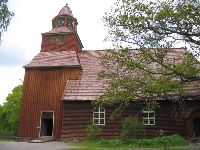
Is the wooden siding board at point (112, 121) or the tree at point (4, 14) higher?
the tree at point (4, 14)

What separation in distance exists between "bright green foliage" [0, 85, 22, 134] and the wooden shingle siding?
26.2m

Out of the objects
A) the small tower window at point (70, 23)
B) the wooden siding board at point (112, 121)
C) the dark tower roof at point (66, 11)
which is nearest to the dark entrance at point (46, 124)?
the wooden siding board at point (112, 121)

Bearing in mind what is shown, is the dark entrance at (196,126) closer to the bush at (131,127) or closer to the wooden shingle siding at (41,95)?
the bush at (131,127)

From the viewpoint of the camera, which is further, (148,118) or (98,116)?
(98,116)

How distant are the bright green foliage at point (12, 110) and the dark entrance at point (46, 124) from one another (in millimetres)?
25209

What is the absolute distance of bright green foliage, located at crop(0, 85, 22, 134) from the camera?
193ft

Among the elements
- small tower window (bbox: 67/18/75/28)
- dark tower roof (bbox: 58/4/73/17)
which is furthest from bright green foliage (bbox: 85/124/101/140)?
Answer: dark tower roof (bbox: 58/4/73/17)

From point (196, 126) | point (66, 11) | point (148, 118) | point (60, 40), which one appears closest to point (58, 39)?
point (60, 40)

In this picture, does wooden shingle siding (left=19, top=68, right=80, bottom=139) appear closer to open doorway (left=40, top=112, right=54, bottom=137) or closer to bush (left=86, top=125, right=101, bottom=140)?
open doorway (left=40, top=112, right=54, bottom=137)

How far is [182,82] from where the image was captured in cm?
1905

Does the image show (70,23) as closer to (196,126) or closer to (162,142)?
(196,126)

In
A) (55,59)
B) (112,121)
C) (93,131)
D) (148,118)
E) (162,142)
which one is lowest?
(162,142)

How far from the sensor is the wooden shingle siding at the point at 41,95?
107ft

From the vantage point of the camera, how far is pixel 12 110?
2357 inches
